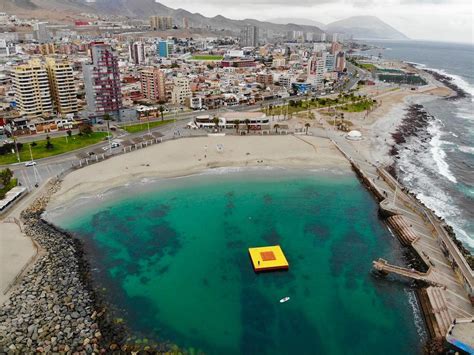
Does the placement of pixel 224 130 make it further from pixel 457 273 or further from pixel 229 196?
pixel 457 273

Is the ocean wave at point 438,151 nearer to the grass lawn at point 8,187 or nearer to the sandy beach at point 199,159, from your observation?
the sandy beach at point 199,159

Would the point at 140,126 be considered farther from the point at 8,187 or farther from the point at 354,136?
the point at 354,136

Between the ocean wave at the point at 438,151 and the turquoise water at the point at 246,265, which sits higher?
the ocean wave at the point at 438,151

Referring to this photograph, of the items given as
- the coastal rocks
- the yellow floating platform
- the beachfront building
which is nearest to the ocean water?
the coastal rocks

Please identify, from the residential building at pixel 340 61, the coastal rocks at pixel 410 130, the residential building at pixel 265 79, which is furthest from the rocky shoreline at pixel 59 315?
the residential building at pixel 340 61

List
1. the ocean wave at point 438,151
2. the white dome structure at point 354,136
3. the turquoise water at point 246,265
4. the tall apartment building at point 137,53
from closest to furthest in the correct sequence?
1. the turquoise water at point 246,265
2. the ocean wave at point 438,151
3. the white dome structure at point 354,136
4. the tall apartment building at point 137,53
